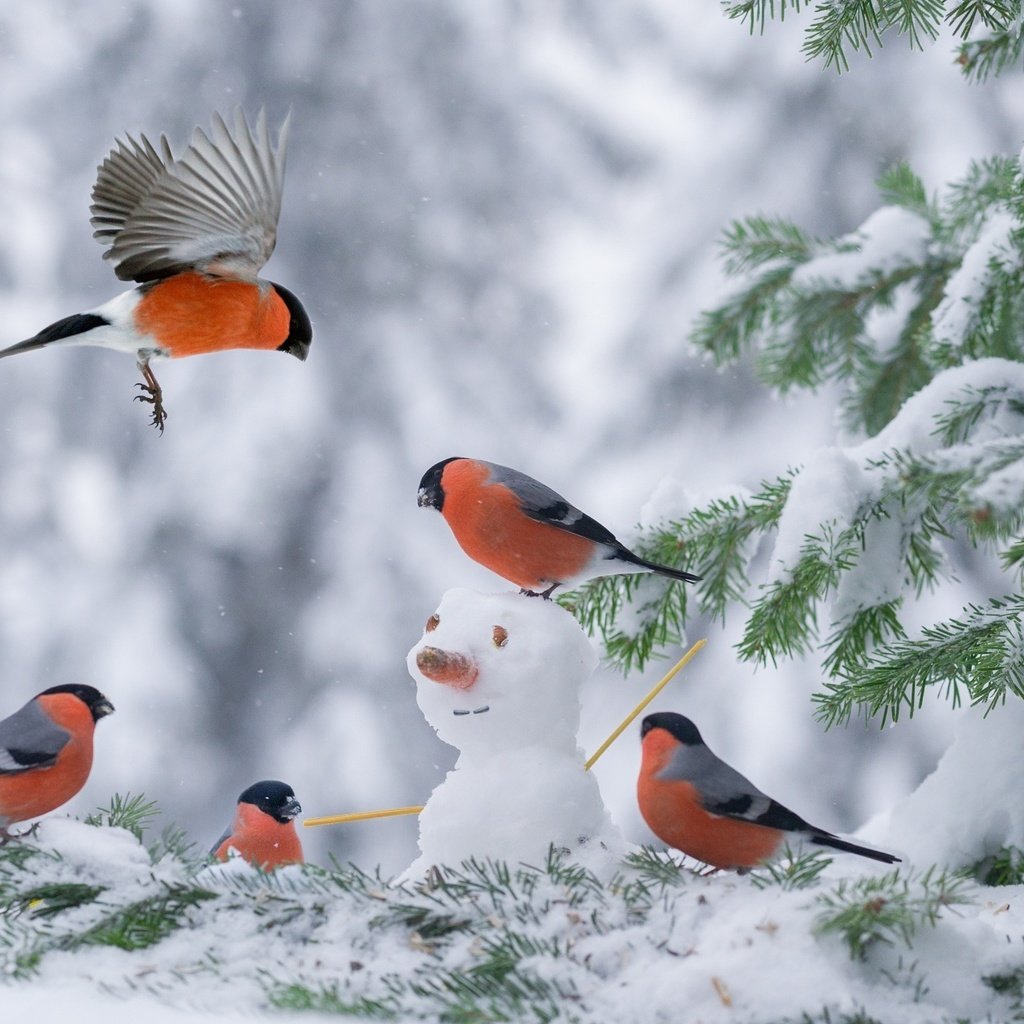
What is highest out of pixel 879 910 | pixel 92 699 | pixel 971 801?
pixel 92 699

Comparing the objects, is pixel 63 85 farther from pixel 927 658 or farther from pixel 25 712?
pixel 927 658

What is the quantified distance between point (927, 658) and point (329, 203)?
4262mm

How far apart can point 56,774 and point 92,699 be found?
0.50 feet

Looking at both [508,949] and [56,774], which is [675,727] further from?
[56,774]

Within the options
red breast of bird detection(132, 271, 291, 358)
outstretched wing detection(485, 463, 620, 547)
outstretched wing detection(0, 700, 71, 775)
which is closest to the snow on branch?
outstretched wing detection(485, 463, 620, 547)

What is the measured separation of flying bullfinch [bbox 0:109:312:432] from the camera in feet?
5.05

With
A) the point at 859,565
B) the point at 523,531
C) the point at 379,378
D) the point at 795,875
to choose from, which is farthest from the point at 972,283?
the point at 379,378

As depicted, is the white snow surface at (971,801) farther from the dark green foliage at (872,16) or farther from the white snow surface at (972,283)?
the dark green foliage at (872,16)

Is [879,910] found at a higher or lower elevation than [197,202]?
lower

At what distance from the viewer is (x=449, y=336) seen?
5.50 meters

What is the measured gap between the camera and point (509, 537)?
5.54ft

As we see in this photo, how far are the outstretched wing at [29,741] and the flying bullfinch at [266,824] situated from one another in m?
0.30

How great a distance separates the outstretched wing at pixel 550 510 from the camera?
1.69 m

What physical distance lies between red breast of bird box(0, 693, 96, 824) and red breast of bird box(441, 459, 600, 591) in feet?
1.75
